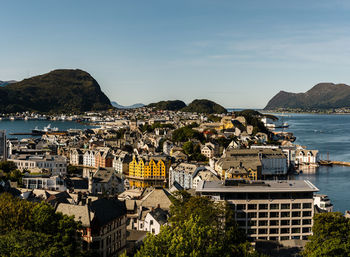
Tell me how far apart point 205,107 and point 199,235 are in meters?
164

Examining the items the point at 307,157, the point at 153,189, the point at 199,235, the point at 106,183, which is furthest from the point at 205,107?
the point at 199,235

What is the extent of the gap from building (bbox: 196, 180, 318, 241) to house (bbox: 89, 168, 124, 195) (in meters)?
12.8

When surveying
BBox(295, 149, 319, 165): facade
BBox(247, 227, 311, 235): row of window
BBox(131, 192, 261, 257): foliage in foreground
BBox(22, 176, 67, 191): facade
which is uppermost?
BBox(131, 192, 261, 257): foliage in foreground

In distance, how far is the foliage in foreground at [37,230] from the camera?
43.9ft

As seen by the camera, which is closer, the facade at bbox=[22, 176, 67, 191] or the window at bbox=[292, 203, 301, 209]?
the window at bbox=[292, 203, 301, 209]

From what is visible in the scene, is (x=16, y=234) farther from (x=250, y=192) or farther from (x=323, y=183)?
(x=323, y=183)

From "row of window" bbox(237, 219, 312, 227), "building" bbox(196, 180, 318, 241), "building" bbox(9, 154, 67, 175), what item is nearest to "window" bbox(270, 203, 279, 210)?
"building" bbox(196, 180, 318, 241)

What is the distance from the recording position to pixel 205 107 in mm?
177875

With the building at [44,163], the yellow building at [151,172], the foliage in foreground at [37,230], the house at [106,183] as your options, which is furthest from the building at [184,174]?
the foliage in foreground at [37,230]

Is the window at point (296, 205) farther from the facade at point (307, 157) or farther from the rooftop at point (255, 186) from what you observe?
the facade at point (307, 157)

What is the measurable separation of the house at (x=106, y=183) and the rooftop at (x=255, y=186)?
1173 centimetres

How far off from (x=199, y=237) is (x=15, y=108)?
182490mm

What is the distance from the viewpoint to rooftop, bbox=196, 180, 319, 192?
69.3 ft

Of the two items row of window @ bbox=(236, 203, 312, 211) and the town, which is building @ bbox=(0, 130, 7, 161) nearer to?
the town
